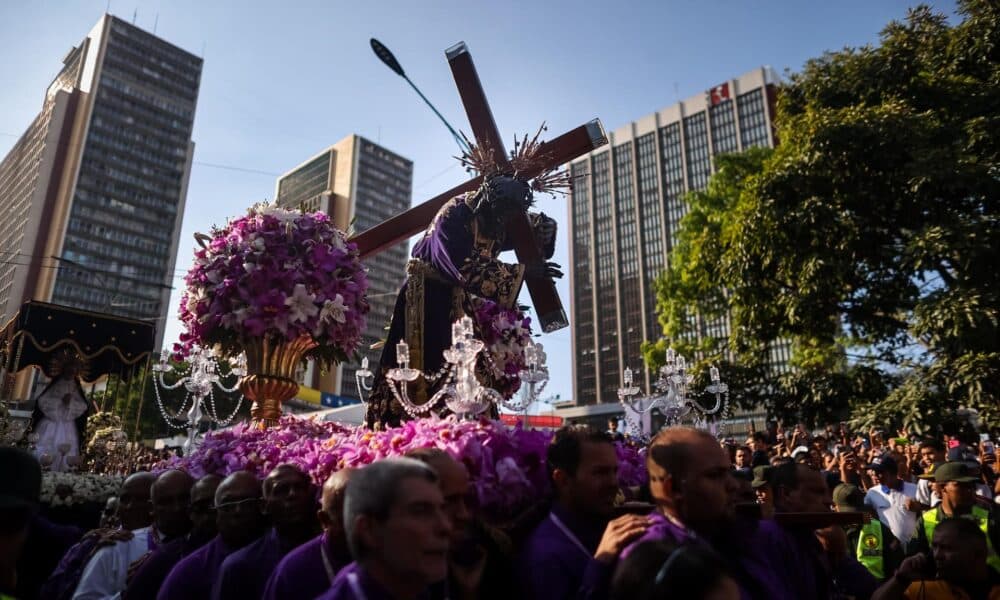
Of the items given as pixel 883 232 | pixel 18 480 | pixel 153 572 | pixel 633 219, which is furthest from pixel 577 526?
pixel 633 219

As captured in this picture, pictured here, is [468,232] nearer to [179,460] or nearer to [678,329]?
[179,460]

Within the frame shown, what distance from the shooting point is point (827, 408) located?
49.8 ft

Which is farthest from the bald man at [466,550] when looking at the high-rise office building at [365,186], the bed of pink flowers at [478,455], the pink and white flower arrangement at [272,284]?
the high-rise office building at [365,186]

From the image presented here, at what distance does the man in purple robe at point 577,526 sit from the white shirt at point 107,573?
270 centimetres

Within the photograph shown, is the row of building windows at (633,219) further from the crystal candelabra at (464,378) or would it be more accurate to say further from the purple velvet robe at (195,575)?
the purple velvet robe at (195,575)

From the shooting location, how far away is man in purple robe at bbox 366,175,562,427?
17.9 ft

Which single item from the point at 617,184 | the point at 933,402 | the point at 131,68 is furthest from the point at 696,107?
the point at 933,402

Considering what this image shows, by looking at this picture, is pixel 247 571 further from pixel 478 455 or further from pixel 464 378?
pixel 464 378

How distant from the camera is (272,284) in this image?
20.5 ft

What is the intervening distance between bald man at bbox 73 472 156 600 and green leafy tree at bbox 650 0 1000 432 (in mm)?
12678

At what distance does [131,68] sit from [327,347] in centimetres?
7496

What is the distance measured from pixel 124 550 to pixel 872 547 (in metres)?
5.82

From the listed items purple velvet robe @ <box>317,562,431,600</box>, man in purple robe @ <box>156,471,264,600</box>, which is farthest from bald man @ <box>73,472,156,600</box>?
purple velvet robe @ <box>317,562,431,600</box>

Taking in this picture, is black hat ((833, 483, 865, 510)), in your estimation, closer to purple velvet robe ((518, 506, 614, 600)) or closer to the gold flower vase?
purple velvet robe ((518, 506, 614, 600))
